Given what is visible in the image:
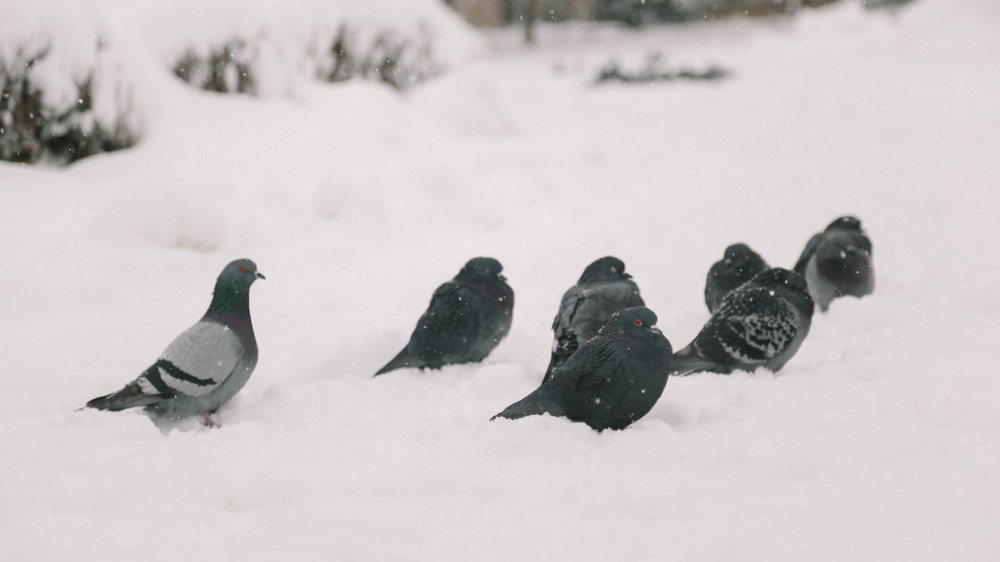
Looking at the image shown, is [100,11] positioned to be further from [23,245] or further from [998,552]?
[998,552]

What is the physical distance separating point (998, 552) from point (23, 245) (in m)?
6.19

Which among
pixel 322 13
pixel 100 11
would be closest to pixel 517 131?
pixel 322 13

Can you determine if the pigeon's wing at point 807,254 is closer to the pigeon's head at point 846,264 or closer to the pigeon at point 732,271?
the pigeon's head at point 846,264

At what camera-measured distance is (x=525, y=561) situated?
2486mm

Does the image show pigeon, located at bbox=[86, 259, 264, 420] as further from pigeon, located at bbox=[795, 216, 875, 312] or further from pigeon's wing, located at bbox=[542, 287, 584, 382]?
pigeon, located at bbox=[795, 216, 875, 312]

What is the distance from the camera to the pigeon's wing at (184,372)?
4.09 m

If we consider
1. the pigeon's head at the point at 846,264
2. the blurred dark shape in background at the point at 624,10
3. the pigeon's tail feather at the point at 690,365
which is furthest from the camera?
the blurred dark shape in background at the point at 624,10

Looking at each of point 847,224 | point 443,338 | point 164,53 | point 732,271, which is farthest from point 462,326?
point 164,53

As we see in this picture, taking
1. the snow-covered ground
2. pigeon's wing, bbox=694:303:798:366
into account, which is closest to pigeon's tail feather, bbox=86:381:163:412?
the snow-covered ground

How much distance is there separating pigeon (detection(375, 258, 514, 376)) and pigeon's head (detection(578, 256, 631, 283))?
22.4 inches

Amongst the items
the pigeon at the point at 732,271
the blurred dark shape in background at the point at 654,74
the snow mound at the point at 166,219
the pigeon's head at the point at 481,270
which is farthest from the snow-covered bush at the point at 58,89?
the blurred dark shape in background at the point at 654,74

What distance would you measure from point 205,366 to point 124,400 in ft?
→ 1.21

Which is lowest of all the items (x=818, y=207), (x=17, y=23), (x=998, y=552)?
(x=818, y=207)

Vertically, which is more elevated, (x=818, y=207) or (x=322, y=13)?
(x=322, y=13)
